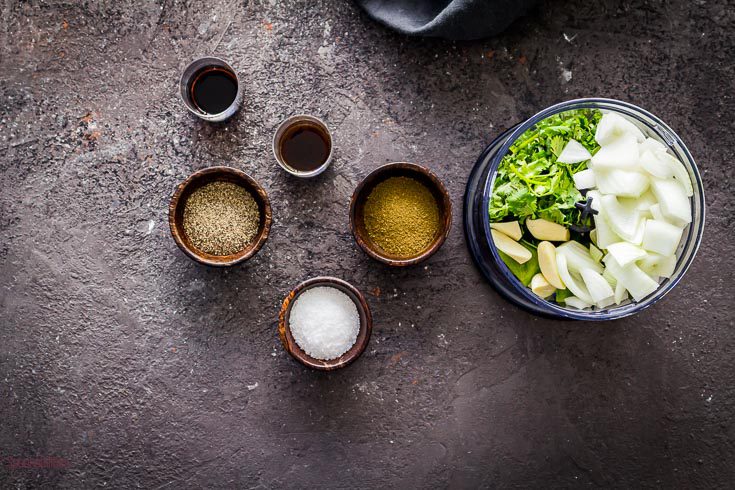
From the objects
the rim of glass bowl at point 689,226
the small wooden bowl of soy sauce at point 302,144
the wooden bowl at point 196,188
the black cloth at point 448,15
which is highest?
the black cloth at point 448,15

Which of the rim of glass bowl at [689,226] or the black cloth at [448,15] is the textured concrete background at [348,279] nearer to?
the black cloth at [448,15]

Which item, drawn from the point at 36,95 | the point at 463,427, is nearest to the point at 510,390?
the point at 463,427

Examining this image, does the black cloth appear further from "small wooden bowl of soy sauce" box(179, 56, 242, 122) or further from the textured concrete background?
"small wooden bowl of soy sauce" box(179, 56, 242, 122)

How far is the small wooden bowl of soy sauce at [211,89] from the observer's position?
1.56 m

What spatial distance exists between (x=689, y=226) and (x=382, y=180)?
77 centimetres

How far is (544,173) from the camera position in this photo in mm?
1406

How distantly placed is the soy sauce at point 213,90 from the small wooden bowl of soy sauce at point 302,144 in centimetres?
18

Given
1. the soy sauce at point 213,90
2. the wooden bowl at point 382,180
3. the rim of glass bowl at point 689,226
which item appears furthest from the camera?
the soy sauce at point 213,90

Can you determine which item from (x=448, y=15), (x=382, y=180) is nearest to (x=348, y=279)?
(x=382, y=180)

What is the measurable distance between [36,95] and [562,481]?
191cm

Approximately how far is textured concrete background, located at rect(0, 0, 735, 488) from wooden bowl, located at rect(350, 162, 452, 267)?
0.31 feet

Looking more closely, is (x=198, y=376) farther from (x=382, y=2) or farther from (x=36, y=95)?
(x=382, y=2)

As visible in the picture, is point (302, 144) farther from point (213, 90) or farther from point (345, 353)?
point (345, 353)

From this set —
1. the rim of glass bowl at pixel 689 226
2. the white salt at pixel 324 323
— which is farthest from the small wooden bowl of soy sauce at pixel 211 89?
the rim of glass bowl at pixel 689 226
